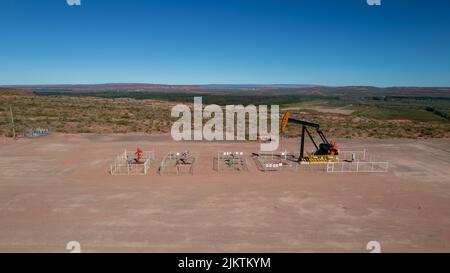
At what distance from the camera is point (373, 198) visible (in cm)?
1432

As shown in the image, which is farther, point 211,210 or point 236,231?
point 211,210

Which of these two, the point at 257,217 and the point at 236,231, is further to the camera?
the point at 257,217

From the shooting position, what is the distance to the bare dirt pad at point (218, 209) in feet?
33.6

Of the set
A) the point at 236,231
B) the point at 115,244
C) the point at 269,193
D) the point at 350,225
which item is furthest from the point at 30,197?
the point at 350,225

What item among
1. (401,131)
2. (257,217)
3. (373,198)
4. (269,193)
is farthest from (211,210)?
(401,131)

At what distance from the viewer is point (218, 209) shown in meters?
12.9

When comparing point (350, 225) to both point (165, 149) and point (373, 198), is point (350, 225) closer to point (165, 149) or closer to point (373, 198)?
point (373, 198)

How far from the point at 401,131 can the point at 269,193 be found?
91.0ft

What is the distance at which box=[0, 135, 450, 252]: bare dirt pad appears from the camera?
10234 mm

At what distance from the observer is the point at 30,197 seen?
1393 centimetres
